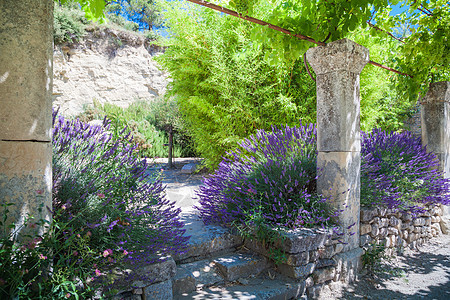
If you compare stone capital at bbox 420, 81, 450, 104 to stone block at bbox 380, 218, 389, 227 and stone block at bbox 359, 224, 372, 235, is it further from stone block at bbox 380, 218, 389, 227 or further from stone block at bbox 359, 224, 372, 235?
stone block at bbox 359, 224, 372, 235

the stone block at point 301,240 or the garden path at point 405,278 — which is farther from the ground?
the stone block at point 301,240

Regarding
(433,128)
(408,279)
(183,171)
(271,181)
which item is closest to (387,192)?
(408,279)

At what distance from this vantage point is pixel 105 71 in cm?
1498

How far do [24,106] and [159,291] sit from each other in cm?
141

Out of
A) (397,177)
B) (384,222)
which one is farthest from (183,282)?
(397,177)

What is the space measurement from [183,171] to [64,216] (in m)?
6.28

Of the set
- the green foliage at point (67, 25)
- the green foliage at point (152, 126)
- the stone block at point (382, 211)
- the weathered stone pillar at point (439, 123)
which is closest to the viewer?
the stone block at point (382, 211)

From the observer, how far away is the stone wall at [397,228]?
328cm

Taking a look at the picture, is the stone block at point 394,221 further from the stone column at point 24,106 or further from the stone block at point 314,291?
the stone column at point 24,106

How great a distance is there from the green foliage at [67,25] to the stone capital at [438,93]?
13.8 meters

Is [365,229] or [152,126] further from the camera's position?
[152,126]

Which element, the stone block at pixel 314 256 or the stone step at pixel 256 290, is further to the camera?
the stone block at pixel 314 256

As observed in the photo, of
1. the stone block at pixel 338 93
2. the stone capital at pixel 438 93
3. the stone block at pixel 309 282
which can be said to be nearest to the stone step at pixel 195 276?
the stone block at pixel 309 282

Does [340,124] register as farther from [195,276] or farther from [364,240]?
[195,276]
